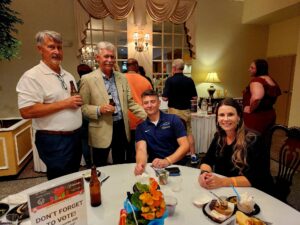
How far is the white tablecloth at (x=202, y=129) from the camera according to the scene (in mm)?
Answer: 3366

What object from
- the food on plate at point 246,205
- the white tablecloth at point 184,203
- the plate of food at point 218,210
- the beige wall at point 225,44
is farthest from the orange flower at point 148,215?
the beige wall at point 225,44

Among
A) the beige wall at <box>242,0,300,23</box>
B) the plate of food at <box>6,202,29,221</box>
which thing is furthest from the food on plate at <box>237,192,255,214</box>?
the beige wall at <box>242,0,300,23</box>

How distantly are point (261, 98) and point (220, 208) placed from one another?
1811 millimetres

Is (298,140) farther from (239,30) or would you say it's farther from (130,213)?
(239,30)

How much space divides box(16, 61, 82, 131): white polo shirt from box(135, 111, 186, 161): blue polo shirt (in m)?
0.55

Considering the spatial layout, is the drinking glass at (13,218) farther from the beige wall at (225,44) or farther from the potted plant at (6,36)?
Answer: the beige wall at (225,44)

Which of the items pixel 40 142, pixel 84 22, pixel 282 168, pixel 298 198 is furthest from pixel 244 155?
pixel 84 22

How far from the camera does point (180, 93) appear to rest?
313 cm

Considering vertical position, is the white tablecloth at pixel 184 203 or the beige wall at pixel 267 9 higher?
the beige wall at pixel 267 9

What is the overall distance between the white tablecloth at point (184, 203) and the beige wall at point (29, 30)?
164 inches

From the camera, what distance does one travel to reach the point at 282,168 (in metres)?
Answer: 1.44

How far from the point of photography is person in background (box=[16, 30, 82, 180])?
4.83 feet

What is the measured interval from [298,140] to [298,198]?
1367 mm

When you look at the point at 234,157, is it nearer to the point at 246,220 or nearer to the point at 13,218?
the point at 246,220
